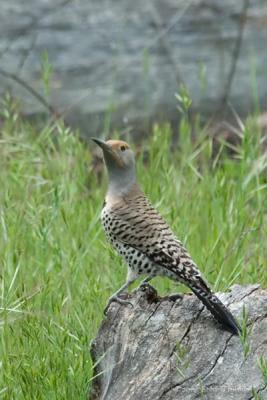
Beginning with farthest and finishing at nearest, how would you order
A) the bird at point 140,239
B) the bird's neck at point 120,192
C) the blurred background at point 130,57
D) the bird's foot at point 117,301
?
1. the blurred background at point 130,57
2. the bird's neck at point 120,192
3. the bird's foot at point 117,301
4. the bird at point 140,239

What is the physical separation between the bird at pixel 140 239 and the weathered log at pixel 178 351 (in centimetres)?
8

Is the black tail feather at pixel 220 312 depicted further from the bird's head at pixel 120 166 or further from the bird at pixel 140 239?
the bird's head at pixel 120 166

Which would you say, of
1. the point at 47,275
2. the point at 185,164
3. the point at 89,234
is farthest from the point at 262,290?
the point at 185,164

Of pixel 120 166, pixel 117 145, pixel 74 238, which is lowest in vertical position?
pixel 74 238

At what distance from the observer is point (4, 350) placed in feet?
19.7

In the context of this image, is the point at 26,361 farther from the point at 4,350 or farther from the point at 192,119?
the point at 192,119

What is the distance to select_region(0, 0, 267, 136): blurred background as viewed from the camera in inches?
416

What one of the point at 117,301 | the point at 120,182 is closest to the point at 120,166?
the point at 120,182

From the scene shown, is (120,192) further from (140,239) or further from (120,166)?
(140,239)

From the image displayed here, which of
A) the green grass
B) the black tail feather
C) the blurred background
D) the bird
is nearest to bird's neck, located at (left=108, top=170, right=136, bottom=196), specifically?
the bird

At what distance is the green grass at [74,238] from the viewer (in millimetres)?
5945

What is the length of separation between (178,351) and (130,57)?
239 inches

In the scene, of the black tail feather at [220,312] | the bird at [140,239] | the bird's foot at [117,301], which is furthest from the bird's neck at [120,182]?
the black tail feather at [220,312]

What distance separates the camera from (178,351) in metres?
5.34
